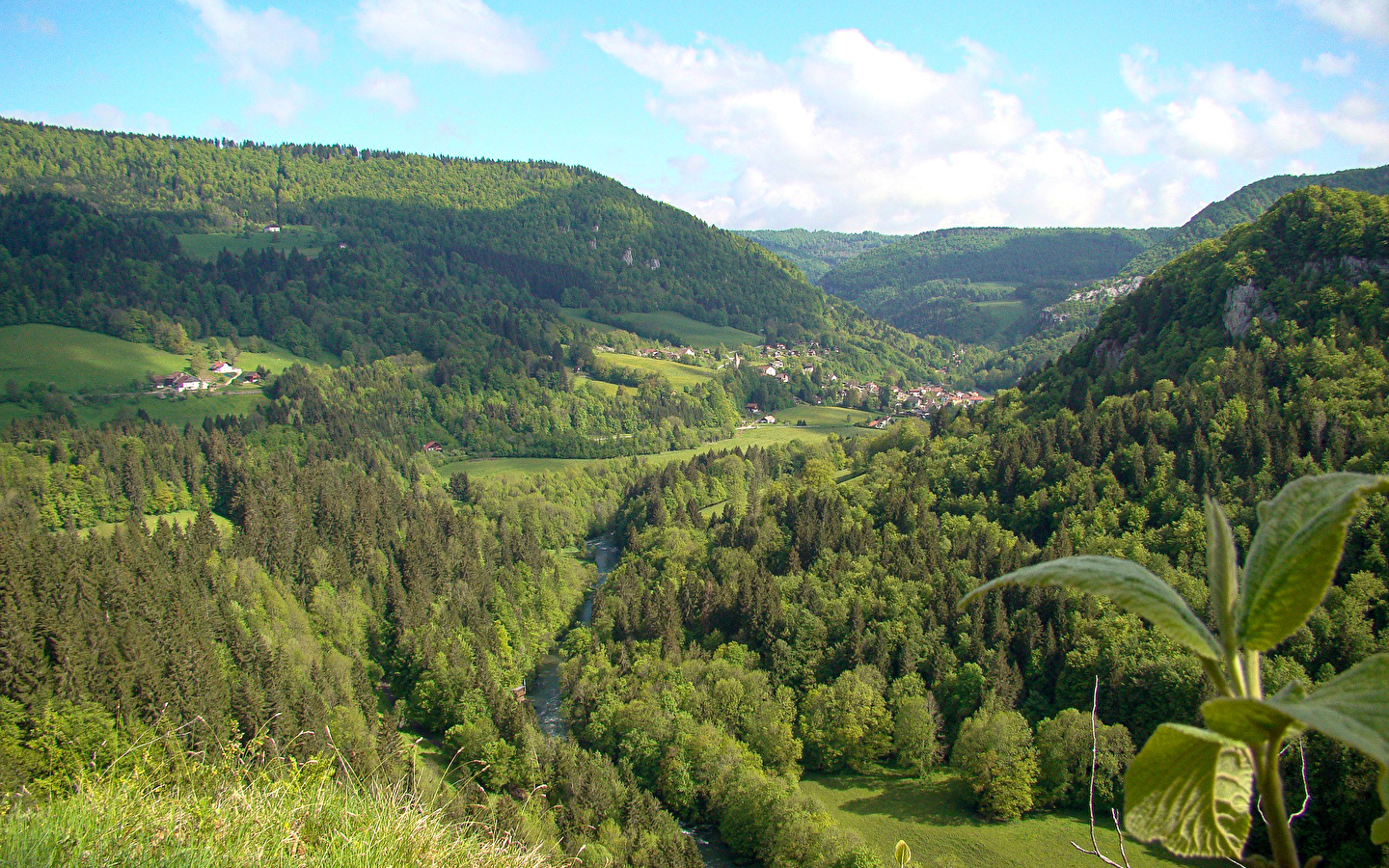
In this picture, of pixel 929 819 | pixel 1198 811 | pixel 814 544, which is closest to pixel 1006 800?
pixel 929 819

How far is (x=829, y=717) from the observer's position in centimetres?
4628

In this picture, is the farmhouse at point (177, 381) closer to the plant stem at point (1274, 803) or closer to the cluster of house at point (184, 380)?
the cluster of house at point (184, 380)

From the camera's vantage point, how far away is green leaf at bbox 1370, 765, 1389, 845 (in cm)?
193

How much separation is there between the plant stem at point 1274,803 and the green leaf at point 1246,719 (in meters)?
0.04

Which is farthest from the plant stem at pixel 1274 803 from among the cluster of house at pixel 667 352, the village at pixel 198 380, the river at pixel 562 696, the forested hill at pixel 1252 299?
the cluster of house at pixel 667 352

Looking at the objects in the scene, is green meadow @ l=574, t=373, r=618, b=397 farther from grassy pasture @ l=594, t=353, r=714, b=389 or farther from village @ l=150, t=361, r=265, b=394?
village @ l=150, t=361, r=265, b=394

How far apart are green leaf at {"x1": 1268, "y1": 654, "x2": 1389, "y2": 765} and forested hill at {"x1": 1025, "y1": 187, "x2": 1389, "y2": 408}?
6993cm

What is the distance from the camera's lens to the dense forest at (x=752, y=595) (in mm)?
38219

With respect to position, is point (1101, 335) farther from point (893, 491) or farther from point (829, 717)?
point (829, 717)

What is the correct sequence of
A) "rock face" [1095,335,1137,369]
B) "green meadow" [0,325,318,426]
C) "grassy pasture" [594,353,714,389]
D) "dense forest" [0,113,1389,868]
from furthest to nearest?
"grassy pasture" [594,353,714,389] → "green meadow" [0,325,318,426] → "rock face" [1095,335,1137,369] → "dense forest" [0,113,1389,868]

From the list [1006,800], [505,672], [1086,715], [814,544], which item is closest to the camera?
[1006,800]

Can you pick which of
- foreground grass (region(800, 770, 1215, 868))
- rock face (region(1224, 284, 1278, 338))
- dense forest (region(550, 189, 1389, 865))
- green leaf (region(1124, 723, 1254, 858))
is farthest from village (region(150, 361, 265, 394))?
green leaf (region(1124, 723, 1254, 858))

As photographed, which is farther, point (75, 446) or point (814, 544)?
point (75, 446)

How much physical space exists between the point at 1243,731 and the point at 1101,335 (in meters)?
83.3
